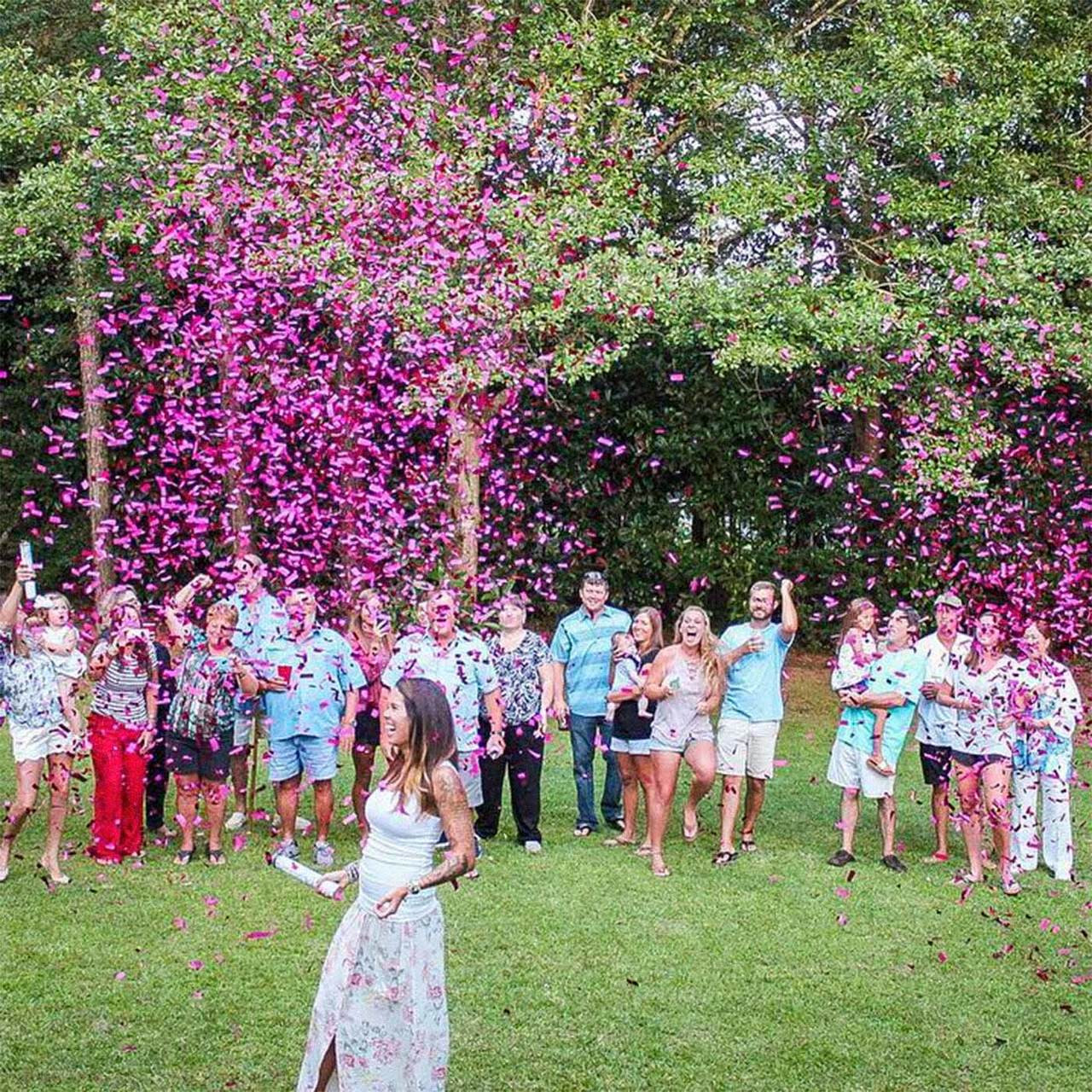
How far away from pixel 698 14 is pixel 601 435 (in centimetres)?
481

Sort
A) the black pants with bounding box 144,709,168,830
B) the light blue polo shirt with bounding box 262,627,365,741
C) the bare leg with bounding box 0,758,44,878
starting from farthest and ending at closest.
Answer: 1. the black pants with bounding box 144,709,168,830
2. the light blue polo shirt with bounding box 262,627,365,741
3. the bare leg with bounding box 0,758,44,878

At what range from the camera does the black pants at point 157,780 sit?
331 inches

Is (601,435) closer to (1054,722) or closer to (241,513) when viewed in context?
(241,513)

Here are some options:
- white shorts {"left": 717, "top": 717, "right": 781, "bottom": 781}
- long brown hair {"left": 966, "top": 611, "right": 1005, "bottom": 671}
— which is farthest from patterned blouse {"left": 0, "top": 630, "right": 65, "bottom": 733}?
long brown hair {"left": 966, "top": 611, "right": 1005, "bottom": 671}

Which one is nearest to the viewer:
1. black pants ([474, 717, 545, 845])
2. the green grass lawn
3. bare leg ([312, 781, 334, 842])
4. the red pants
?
the green grass lawn

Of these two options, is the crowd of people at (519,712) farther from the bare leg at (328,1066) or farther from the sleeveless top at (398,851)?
the bare leg at (328,1066)

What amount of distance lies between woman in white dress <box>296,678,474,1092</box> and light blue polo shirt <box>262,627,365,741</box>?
11.3 ft

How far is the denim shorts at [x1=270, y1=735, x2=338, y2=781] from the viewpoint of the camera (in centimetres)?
798

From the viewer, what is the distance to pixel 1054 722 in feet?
26.7

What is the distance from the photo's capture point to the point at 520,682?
8570mm

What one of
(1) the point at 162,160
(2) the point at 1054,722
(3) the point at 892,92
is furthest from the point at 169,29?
(2) the point at 1054,722

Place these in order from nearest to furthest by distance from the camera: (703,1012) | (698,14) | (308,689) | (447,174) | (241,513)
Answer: (703,1012)
(308,689)
(447,174)
(698,14)
(241,513)

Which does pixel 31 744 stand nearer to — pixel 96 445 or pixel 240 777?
pixel 240 777

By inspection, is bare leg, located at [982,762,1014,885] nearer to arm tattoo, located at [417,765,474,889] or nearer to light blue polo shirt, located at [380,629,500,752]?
light blue polo shirt, located at [380,629,500,752]
